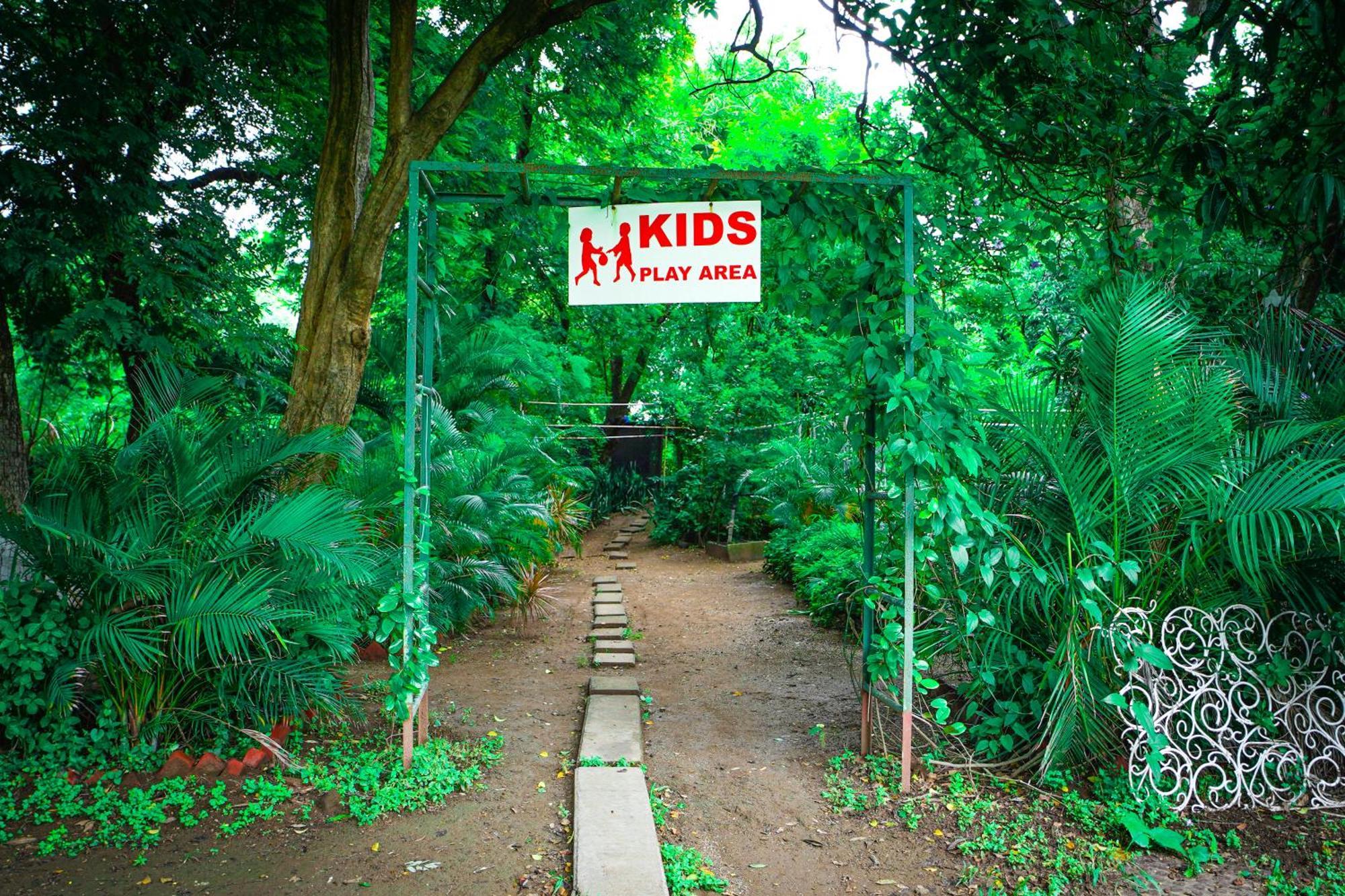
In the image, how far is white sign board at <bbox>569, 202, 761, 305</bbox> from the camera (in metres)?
3.90

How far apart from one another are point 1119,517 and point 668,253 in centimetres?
228

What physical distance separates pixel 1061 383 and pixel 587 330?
10557 mm

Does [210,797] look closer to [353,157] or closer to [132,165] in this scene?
[353,157]

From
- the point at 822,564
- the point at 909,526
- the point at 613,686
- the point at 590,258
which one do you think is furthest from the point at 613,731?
the point at 822,564

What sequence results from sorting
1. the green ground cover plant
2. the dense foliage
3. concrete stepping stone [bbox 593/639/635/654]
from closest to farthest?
the green ground cover plant, the dense foliage, concrete stepping stone [bbox 593/639/635/654]

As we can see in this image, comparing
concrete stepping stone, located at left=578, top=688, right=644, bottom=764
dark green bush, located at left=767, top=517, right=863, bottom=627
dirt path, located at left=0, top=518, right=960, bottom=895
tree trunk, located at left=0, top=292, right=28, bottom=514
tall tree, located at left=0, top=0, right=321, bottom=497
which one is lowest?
dirt path, located at left=0, top=518, right=960, bottom=895

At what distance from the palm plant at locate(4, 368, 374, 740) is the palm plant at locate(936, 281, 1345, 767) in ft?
9.60

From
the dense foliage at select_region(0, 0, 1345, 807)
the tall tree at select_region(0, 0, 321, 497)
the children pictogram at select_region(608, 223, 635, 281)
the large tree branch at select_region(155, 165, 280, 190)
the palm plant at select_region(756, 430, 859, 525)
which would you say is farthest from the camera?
the palm plant at select_region(756, 430, 859, 525)

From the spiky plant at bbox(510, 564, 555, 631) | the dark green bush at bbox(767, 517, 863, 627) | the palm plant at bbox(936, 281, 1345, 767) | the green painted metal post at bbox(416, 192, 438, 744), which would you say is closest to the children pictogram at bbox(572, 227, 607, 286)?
the green painted metal post at bbox(416, 192, 438, 744)

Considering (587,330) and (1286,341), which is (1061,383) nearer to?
(1286,341)

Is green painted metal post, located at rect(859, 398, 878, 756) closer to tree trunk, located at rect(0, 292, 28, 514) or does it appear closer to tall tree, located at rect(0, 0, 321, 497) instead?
tall tree, located at rect(0, 0, 321, 497)

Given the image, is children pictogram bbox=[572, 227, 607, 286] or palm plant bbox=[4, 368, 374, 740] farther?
children pictogram bbox=[572, 227, 607, 286]

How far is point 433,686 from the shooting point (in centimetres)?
547

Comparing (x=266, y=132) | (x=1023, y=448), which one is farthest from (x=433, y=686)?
(x=266, y=132)
